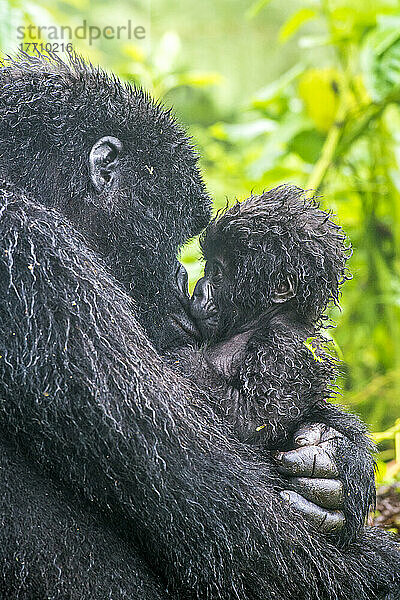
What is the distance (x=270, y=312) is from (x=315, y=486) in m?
0.56

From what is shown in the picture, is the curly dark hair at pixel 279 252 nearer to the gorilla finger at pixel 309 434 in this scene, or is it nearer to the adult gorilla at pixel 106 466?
the gorilla finger at pixel 309 434

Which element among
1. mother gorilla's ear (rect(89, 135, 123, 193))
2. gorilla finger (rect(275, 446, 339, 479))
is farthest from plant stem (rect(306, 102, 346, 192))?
gorilla finger (rect(275, 446, 339, 479))

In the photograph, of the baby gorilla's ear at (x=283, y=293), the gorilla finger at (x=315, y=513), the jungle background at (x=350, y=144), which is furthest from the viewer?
the jungle background at (x=350, y=144)

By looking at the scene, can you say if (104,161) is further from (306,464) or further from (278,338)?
(306,464)

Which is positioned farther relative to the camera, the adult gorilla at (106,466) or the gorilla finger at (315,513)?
the gorilla finger at (315,513)

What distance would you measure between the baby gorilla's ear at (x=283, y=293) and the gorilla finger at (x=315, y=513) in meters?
0.58

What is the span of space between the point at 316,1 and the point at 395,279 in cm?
178

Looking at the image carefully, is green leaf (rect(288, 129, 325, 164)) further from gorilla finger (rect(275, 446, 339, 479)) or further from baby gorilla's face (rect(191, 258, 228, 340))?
gorilla finger (rect(275, 446, 339, 479))

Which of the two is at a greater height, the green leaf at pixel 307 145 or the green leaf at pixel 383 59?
the green leaf at pixel 383 59

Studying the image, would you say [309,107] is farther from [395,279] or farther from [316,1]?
[395,279]

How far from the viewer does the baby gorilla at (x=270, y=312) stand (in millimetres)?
1942

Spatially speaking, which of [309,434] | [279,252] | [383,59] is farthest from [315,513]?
[383,59]

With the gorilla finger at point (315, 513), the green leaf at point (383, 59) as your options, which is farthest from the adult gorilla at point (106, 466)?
the green leaf at point (383, 59)

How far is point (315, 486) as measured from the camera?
5.83 ft
